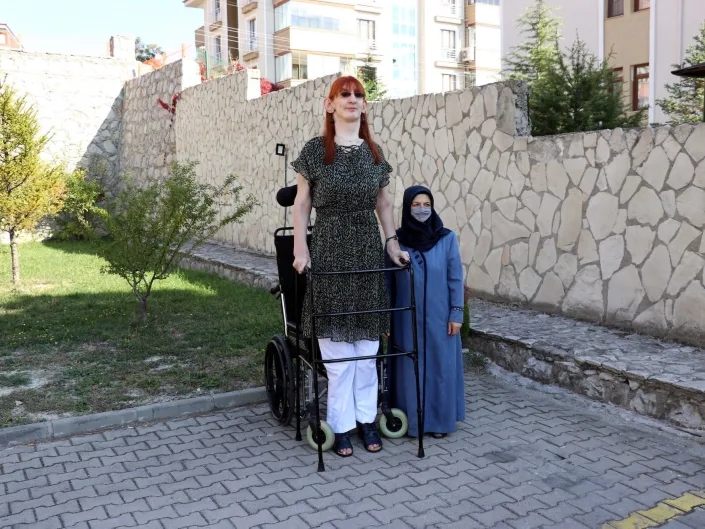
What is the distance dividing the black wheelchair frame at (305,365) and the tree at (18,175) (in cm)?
719

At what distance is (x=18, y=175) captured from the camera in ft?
34.9

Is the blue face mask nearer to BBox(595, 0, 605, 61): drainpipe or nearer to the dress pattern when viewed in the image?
the dress pattern

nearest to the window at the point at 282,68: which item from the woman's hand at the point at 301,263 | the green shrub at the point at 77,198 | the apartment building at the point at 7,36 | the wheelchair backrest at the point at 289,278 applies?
the apartment building at the point at 7,36

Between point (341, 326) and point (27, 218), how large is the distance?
8.10 metres

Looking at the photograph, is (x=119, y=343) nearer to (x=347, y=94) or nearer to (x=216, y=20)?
(x=347, y=94)

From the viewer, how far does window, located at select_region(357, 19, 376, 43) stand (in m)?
48.0

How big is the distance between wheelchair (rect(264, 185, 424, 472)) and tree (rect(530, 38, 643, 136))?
9.64 metres

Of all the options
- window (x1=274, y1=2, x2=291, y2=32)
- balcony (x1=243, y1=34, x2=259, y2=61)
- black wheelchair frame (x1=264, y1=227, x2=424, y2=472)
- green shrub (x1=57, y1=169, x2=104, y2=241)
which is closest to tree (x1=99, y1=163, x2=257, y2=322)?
black wheelchair frame (x1=264, y1=227, x2=424, y2=472)

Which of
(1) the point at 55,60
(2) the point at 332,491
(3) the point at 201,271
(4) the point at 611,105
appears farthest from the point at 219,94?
(2) the point at 332,491

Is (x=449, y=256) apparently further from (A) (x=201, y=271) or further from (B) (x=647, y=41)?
(B) (x=647, y=41)

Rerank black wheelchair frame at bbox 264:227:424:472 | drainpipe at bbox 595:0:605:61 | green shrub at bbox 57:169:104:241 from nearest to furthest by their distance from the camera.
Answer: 1. black wheelchair frame at bbox 264:227:424:472
2. green shrub at bbox 57:169:104:241
3. drainpipe at bbox 595:0:605:61

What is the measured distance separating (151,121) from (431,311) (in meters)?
14.8

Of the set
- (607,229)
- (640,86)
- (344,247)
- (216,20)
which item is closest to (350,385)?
(344,247)

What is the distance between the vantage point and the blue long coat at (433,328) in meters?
4.47
